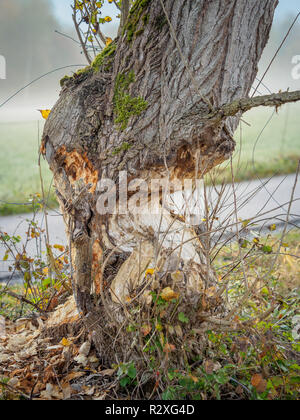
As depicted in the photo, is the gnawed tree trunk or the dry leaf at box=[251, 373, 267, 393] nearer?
the dry leaf at box=[251, 373, 267, 393]

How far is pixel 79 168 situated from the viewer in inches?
91.8

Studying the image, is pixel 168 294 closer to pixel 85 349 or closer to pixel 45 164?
pixel 85 349

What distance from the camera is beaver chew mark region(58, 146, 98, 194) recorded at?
2254mm

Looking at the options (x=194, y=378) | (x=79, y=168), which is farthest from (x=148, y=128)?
(x=194, y=378)

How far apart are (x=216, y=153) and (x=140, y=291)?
37.0 inches

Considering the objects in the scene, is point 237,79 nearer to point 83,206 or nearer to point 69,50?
point 83,206

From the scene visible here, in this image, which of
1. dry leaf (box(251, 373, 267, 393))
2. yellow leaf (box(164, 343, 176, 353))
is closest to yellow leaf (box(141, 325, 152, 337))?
yellow leaf (box(164, 343, 176, 353))

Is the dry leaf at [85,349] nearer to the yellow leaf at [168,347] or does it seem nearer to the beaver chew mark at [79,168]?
the yellow leaf at [168,347]

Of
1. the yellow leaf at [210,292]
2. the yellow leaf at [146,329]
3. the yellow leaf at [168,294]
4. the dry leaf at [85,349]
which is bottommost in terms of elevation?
the dry leaf at [85,349]

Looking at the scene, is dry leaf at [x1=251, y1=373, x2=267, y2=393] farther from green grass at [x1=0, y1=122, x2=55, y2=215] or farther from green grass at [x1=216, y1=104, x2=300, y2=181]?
green grass at [x1=216, y1=104, x2=300, y2=181]

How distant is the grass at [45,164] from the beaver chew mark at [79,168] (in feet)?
12.4

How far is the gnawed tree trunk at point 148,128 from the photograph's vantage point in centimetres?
199

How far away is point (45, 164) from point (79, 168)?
7785mm

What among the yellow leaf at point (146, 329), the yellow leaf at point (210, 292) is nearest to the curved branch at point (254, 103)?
the yellow leaf at point (210, 292)
